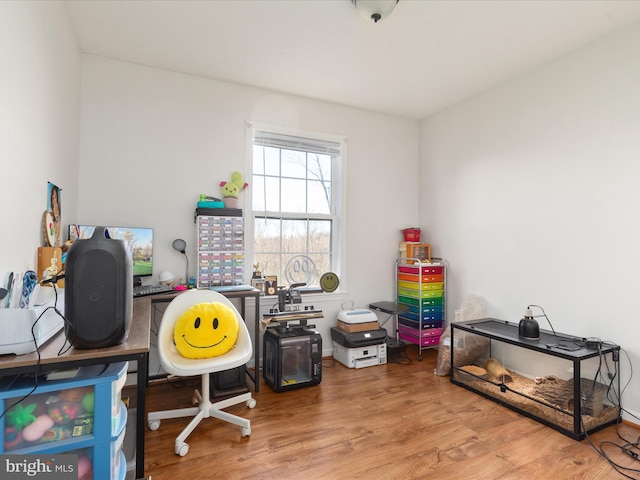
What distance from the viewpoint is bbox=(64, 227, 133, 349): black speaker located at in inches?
51.1

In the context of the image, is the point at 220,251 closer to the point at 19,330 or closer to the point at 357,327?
the point at 357,327

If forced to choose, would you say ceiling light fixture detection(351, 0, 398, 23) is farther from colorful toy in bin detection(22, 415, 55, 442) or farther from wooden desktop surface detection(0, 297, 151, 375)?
colorful toy in bin detection(22, 415, 55, 442)

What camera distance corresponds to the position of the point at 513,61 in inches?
117

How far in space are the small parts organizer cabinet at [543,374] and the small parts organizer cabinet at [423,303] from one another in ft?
2.06

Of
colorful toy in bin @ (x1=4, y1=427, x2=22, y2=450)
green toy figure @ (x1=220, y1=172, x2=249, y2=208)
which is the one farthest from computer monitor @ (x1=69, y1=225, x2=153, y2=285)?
colorful toy in bin @ (x1=4, y1=427, x2=22, y2=450)

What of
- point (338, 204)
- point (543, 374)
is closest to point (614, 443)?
point (543, 374)

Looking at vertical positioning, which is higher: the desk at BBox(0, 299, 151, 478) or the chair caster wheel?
the desk at BBox(0, 299, 151, 478)

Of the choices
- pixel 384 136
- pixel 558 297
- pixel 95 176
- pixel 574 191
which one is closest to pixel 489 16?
pixel 574 191

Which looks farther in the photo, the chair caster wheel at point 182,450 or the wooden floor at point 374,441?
the chair caster wheel at point 182,450

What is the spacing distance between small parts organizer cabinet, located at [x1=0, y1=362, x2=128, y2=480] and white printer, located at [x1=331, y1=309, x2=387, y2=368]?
2.33m

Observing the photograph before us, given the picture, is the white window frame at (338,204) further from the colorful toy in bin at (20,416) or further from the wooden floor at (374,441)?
the colorful toy in bin at (20,416)

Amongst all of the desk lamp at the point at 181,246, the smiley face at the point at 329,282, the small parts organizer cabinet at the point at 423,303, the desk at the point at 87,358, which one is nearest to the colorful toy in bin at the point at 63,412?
the desk at the point at 87,358

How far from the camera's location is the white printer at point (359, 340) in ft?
11.1

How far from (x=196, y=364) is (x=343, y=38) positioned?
8.18ft
